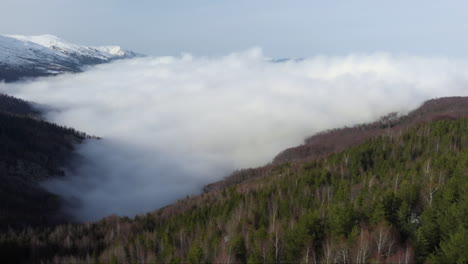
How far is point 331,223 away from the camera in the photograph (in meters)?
56.2

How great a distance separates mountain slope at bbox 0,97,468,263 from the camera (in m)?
47.0

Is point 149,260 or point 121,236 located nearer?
point 149,260

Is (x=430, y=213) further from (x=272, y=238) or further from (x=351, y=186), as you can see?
(x=351, y=186)

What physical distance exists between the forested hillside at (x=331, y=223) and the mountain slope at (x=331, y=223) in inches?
8.3

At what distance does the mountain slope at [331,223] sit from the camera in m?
47.0

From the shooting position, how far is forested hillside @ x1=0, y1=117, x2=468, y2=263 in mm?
47000

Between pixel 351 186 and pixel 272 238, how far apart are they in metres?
51.2

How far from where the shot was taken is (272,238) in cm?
5750

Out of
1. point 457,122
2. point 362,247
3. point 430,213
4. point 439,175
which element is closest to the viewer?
point 362,247

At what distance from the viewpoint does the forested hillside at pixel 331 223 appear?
47000 mm

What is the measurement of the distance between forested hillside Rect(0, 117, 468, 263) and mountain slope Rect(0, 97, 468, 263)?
21 cm

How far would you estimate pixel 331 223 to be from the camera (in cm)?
5616

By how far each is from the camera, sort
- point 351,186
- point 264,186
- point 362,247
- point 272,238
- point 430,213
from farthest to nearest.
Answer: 1. point 264,186
2. point 351,186
3. point 272,238
4. point 430,213
5. point 362,247

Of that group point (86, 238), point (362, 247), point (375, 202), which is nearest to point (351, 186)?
point (375, 202)
